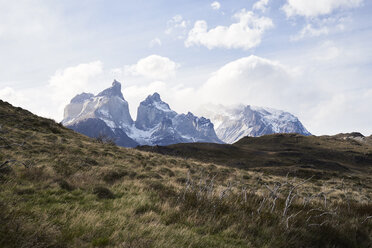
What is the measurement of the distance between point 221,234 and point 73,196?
4175mm

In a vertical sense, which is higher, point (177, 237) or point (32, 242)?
point (32, 242)

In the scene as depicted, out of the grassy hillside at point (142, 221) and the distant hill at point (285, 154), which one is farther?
the distant hill at point (285, 154)

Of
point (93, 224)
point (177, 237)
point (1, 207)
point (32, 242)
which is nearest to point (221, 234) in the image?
point (177, 237)

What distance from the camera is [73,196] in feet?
21.7

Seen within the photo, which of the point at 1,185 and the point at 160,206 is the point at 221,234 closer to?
the point at 160,206

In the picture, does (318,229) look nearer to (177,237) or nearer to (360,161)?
(177,237)

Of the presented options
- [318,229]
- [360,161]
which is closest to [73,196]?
[318,229]

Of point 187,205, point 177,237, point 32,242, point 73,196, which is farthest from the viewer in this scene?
point 73,196

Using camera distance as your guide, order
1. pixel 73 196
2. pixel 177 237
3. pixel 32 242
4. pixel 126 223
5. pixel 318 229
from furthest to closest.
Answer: pixel 73 196, pixel 318 229, pixel 126 223, pixel 177 237, pixel 32 242

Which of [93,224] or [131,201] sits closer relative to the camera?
[93,224]

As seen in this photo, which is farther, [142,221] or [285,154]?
[285,154]

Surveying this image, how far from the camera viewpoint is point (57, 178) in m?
8.14

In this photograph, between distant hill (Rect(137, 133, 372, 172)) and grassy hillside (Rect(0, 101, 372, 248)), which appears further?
distant hill (Rect(137, 133, 372, 172))

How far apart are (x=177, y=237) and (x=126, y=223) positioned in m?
1.09
